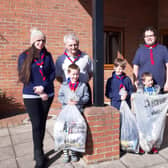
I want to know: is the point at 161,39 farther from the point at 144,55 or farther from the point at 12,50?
the point at 12,50

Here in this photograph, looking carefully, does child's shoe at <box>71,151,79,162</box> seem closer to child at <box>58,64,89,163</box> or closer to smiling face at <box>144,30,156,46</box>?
child at <box>58,64,89,163</box>

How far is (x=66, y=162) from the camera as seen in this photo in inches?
99.1

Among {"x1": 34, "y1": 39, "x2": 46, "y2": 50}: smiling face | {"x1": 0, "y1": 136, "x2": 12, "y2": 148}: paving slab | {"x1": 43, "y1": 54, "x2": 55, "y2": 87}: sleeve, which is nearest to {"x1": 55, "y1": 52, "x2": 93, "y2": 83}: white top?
{"x1": 43, "y1": 54, "x2": 55, "y2": 87}: sleeve

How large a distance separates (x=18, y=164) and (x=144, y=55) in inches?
97.1

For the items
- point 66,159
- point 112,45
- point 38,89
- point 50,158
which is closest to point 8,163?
point 50,158

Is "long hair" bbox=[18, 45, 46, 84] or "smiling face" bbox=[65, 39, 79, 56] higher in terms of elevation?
"smiling face" bbox=[65, 39, 79, 56]

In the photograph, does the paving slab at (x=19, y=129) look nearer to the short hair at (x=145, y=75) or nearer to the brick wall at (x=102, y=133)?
the brick wall at (x=102, y=133)

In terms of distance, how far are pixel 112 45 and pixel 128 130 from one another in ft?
13.8

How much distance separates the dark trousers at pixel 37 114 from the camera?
234 cm

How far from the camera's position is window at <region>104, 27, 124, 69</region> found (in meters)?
6.18

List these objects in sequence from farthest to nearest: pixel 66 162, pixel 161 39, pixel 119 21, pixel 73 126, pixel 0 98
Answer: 1. pixel 161 39
2. pixel 119 21
3. pixel 0 98
4. pixel 66 162
5. pixel 73 126

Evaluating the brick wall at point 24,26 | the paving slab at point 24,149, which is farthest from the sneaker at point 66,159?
the brick wall at point 24,26

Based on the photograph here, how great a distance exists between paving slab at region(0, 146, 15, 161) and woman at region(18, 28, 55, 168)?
60 cm

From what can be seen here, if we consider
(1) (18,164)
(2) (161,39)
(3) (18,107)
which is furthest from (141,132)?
(2) (161,39)
